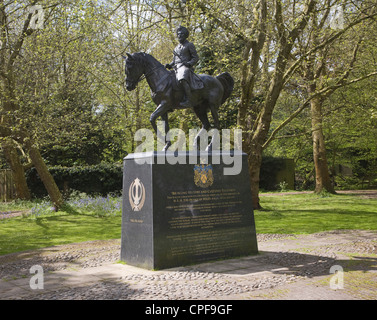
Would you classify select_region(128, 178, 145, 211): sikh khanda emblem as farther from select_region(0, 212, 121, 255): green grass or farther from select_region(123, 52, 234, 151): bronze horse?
select_region(0, 212, 121, 255): green grass

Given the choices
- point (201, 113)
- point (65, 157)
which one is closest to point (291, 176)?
point (65, 157)

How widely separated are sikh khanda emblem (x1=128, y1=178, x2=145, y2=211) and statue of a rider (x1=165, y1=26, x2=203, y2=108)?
2067 mm

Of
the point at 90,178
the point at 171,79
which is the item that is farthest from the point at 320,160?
the point at 171,79

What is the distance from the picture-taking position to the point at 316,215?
16.9 m

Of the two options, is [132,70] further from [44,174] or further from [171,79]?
[44,174]

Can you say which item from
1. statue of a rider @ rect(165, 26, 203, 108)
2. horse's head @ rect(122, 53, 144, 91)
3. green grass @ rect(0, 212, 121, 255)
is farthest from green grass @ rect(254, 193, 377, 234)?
horse's head @ rect(122, 53, 144, 91)

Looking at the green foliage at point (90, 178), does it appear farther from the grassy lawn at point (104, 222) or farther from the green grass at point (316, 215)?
the green grass at point (316, 215)

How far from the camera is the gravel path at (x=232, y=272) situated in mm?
6125

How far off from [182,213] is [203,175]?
0.93 meters

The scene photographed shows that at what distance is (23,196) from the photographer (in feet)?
74.3

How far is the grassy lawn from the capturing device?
12.5 m

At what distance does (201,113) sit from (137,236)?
337cm

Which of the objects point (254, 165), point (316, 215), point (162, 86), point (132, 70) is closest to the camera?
point (132, 70)
